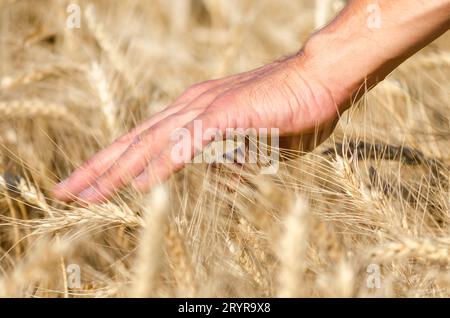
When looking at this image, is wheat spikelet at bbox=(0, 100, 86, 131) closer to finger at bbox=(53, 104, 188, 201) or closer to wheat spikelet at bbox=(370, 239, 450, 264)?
finger at bbox=(53, 104, 188, 201)

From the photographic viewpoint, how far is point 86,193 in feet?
3.23

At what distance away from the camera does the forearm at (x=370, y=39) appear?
3.16 feet

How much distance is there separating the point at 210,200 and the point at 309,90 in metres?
0.21

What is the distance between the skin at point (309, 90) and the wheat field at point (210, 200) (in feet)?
0.12

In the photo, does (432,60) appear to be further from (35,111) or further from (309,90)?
(35,111)

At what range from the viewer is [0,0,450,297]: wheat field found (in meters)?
0.76

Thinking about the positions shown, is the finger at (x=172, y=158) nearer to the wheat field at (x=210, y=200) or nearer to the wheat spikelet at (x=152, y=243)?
the wheat field at (x=210, y=200)

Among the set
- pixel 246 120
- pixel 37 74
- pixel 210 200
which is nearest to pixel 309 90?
pixel 246 120

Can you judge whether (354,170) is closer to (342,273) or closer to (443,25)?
(443,25)

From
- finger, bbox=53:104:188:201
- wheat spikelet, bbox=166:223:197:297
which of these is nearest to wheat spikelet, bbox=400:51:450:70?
finger, bbox=53:104:188:201

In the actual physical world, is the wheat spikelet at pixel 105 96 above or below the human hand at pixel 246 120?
above

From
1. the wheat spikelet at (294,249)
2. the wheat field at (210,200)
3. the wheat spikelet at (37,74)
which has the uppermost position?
the wheat spikelet at (37,74)

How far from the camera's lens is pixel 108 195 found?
3.14 ft

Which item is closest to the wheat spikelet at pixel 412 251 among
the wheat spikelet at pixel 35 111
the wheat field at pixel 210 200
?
the wheat field at pixel 210 200
